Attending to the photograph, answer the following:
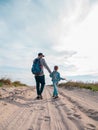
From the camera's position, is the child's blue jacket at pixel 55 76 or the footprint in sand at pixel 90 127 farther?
the child's blue jacket at pixel 55 76

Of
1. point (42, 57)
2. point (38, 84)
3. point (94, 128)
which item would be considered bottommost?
point (94, 128)

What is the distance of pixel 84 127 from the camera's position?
577cm

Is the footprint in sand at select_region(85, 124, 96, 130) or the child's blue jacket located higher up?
the child's blue jacket

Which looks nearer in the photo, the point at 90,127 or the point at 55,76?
the point at 90,127

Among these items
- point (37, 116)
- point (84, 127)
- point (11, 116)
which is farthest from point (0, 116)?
point (84, 127)

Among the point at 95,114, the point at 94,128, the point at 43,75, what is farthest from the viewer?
the point at 43,75

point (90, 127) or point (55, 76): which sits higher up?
point (55, 76)

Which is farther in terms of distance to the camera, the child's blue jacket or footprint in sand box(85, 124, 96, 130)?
the child's blue jacket

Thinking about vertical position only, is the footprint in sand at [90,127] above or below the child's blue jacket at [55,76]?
below

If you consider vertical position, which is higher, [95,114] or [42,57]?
[42,57]

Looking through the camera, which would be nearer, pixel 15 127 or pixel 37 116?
pixel 15 127

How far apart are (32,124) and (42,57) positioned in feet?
22.8

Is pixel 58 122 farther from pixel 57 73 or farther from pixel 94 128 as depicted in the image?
pixel 57 73

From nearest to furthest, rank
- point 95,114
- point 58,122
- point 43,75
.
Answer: point 58,122 < point 95,114 < point 43,75
